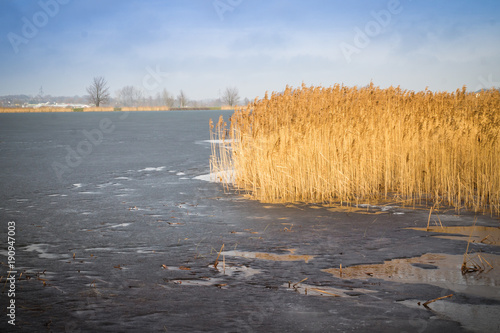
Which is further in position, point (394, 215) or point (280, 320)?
point (394, 215)

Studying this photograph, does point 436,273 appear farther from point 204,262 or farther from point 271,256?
point 204,262

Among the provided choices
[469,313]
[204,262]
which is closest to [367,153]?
[204,262]

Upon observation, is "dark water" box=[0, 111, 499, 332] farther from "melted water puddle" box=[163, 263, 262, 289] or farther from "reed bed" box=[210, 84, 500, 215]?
"reed bed" box=[210, 84, 500, 215]

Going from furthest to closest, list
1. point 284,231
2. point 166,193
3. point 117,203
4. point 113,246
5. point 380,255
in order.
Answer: point 166,193 → point 117,203 → point 284,231 → point 113,246 → point 380,255

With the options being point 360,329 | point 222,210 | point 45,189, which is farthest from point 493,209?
point 45,189

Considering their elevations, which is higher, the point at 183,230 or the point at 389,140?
the point at 389,140

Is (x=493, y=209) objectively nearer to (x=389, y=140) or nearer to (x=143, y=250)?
(x=389, y=140)

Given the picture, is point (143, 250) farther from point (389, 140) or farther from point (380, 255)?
point (389, 140)

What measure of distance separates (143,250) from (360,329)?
3451 millimetres

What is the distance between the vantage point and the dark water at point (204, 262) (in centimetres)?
437

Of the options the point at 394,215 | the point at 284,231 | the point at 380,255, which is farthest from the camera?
the point at 394,215

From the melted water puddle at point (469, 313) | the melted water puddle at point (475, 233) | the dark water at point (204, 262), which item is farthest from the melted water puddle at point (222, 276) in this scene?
the melted water puddle at point (475, 233)

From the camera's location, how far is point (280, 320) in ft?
14.2

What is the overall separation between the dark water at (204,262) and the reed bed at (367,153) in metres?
0.98
